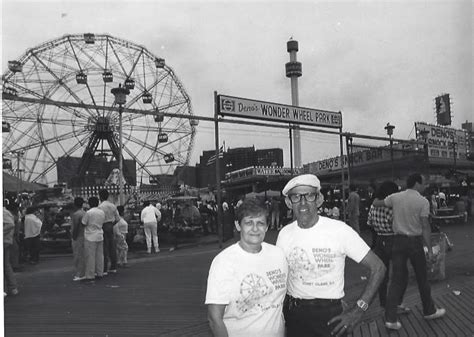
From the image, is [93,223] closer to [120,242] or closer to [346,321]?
[120,242]

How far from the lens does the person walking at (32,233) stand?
9.60m

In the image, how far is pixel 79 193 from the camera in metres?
19.6

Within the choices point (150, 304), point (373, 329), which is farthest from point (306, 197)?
point (150, 304)

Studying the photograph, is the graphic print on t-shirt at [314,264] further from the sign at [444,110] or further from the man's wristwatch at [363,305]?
the sign at [444,110]

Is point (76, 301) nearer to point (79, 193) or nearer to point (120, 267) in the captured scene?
point (120, 267)

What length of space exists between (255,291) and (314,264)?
412 millimetres

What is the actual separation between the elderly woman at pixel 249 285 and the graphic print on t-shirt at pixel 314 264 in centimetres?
14

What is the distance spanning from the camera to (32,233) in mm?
9680

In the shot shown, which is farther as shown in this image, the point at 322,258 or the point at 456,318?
the point at 456,318

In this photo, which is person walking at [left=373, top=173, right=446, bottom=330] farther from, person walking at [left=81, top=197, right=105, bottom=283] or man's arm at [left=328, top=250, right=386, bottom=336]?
person walking at [left=81, top=197, right=105, bottom=283]

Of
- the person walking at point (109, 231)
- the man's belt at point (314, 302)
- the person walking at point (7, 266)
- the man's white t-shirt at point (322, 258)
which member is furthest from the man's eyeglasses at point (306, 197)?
the person walking at point (109, 231)

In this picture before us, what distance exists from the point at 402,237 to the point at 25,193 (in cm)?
2105

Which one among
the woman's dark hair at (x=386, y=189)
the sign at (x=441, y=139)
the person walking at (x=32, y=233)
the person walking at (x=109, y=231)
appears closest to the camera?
the woman's dark hair at (x=386, y=189)

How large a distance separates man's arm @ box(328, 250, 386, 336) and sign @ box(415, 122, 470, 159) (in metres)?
23.9
